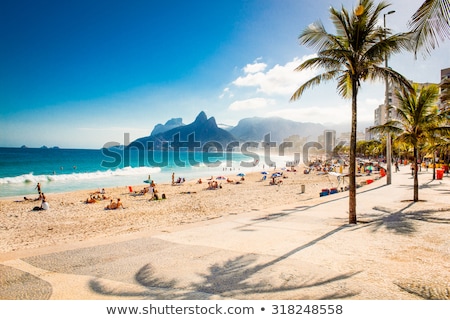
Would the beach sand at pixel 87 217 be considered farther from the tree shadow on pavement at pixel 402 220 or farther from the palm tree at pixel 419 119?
the palm tree at pixel 419 119

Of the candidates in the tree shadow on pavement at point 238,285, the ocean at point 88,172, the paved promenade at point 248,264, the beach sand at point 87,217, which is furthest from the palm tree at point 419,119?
the ocean at point 88,172

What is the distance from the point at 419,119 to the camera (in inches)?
410

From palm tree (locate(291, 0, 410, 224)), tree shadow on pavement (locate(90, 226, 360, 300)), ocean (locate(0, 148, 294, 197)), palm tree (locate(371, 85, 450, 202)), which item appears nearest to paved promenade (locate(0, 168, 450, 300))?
tree shadow on pavement (locate(90, 226, 360, 300))

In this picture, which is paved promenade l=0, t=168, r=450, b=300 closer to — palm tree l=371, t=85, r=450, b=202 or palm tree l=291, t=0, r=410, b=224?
palm tree l=291, t=0, r=410, b=224

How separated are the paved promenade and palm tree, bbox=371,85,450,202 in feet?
12.8

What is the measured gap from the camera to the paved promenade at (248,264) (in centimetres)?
→ 376

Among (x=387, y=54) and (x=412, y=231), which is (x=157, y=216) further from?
(x=387, y=54)

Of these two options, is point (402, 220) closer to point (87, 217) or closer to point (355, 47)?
point (355, 47)

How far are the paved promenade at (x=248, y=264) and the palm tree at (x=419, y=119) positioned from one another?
3.91 metres

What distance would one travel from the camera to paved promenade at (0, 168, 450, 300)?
→ 376 cm

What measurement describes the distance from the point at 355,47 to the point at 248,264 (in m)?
6.68
